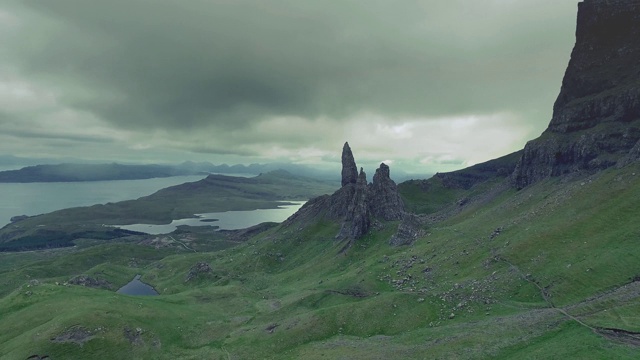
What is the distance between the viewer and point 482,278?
9581 centimetres

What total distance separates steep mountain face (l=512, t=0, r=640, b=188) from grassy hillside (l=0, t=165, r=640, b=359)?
21.7m

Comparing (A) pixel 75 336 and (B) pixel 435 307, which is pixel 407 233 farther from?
(A) pixel 75 336

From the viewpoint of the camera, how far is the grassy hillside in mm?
68562

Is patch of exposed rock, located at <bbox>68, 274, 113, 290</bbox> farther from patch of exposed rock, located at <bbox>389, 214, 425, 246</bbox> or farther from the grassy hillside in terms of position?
patch of exposed rock, located at <bbox>389, 214, 425, 246</bbox>

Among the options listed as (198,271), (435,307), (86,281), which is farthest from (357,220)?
(86,281)

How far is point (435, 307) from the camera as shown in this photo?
90125mm

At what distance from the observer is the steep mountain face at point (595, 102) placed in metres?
152

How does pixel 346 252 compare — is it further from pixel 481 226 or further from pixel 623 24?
pixel 623 24

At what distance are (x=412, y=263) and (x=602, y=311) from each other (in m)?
61.0

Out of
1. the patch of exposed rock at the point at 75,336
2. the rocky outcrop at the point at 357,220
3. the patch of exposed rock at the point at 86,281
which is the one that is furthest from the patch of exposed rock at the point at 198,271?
the patch of exposed rock at the point at 75,336

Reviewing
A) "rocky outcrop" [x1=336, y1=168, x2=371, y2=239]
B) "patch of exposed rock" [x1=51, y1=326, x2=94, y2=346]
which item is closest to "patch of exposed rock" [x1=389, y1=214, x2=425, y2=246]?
"rocky outcrop" [x1=336, y1=168, x2=371, y2=239]

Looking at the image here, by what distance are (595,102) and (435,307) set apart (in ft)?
450

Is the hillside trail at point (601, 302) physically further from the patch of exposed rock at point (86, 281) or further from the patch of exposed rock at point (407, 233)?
the patch of exposed rock at point (86, 281)

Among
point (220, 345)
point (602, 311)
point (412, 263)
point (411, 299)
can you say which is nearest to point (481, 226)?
point (412, 263)
